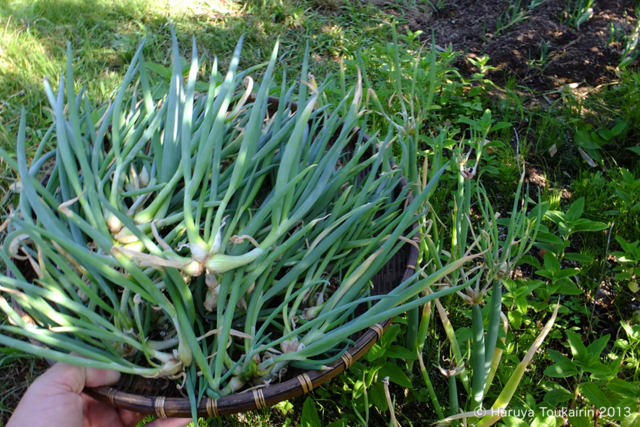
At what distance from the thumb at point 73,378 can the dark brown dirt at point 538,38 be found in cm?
165

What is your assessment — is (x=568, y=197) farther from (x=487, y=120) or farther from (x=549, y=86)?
(x=549, y=86)

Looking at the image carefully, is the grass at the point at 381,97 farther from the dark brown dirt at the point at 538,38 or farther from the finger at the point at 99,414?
the finger at the point at 99,414

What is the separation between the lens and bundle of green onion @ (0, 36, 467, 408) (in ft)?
2.10

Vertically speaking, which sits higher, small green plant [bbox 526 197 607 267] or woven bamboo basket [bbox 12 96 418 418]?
small green plant [bbox 526 197 607 267]

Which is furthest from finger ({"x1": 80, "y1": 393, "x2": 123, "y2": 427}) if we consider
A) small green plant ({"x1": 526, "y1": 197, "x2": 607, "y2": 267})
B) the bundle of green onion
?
small green plant ({"x1": 526, "y1": 197, "x2": 607, "y2": 267})

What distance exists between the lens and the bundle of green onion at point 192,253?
639 millimetres

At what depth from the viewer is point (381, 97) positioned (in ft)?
5.51

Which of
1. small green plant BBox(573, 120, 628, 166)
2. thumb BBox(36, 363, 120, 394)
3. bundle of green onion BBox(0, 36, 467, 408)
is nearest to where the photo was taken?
bundle of green onion BBox(0, 36, 467, 408)

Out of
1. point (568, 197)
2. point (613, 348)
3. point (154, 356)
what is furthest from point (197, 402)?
point (568, 197)

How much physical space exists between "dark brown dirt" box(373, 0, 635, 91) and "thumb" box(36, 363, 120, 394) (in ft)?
5.42

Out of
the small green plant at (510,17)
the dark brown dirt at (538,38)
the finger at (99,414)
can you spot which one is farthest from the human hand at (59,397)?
the small green plant at (510,17)

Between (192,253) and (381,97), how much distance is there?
1.20 meters

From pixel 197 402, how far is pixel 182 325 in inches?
4.8

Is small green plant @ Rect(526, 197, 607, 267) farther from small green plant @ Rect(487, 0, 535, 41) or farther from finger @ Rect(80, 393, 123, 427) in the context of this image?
small green plant @ Rect(487, 0, 535, 41)
